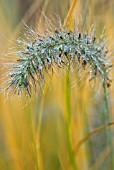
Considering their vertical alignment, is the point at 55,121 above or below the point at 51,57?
below

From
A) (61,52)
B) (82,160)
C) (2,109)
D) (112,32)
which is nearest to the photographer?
(61,52)

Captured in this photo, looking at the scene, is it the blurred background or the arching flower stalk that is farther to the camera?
the blurred background

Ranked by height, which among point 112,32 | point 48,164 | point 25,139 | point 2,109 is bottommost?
point 48,164

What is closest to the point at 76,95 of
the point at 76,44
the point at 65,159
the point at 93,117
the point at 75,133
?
the point at 75,133

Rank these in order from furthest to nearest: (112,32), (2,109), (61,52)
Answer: (2,109)
(112,32)
(61,52)

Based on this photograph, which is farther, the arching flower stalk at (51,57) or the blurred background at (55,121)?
the blurred background at (55,121)

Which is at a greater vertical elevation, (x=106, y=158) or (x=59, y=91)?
(x=59, y=91)

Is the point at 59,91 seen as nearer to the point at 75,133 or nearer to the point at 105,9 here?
the point at 75,133

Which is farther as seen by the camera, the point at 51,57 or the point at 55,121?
the point at 55,121
